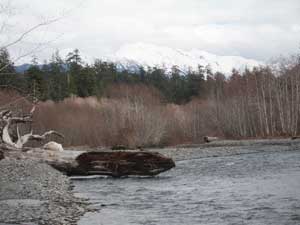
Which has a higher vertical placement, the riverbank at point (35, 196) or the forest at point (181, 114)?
the forest at point (181, 114)

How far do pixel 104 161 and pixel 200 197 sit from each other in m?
8.12

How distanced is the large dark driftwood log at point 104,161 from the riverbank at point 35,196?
745 mm

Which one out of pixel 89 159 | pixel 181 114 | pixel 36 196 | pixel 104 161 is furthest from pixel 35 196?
pixel 181 114

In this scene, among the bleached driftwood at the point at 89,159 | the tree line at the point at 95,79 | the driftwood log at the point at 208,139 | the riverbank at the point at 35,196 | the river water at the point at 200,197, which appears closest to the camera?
the riverbank at the point at 35,196

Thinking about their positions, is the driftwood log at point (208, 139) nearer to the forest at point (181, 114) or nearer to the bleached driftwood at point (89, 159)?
the forest at point (181, 114)

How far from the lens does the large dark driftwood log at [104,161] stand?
26156 mm

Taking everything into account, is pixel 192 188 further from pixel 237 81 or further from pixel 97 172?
pixel 237 81

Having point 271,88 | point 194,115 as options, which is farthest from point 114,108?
point 271,88

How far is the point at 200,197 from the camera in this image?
19.8 meters

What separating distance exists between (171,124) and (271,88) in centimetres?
1519

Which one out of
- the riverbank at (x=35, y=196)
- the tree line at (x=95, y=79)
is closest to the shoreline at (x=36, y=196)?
the riverbank at (x=35, y=196)

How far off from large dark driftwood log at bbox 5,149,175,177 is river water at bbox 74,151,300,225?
585 millimetres

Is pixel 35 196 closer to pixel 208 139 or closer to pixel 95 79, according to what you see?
pixel 208 139

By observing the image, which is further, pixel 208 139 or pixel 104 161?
pixel 208 139
